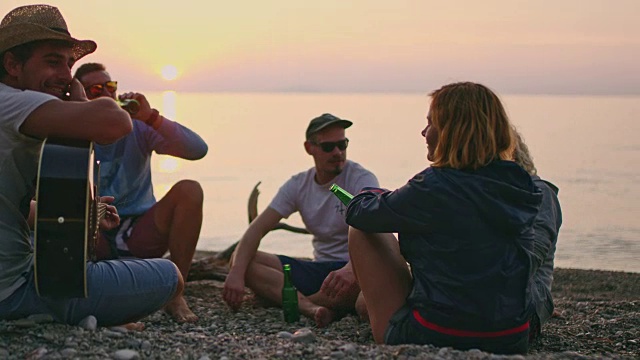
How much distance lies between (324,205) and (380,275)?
2283mm

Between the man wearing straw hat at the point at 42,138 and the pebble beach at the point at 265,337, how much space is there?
0.35 feet

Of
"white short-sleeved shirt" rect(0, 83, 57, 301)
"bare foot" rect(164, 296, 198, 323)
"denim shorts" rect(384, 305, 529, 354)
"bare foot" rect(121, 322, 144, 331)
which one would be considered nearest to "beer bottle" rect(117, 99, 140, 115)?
"bare foot" rect(164, 296, 198, 323)

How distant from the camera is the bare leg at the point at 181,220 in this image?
7.21 metres

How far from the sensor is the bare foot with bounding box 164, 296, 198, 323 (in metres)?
Result: 7.01

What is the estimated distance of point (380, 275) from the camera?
5.47m

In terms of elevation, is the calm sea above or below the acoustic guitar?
below

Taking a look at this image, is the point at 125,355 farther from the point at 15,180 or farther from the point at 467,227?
the point at 467,227

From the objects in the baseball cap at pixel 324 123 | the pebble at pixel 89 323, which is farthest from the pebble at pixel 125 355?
the baseball cap at pixel 324 123

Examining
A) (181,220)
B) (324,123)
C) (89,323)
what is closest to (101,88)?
(181,220)

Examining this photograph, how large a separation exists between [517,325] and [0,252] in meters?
2.51

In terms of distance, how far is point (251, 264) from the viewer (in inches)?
303

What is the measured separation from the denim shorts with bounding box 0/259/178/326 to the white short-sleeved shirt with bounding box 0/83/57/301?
8 centimetres

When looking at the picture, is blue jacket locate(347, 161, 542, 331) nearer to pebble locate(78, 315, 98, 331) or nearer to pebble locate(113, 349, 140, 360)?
pebble locate(113, 349, 140, 360)

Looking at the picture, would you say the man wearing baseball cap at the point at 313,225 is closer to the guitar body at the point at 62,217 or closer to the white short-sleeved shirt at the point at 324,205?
the white short-sleeved shirt at the point at 324,205
